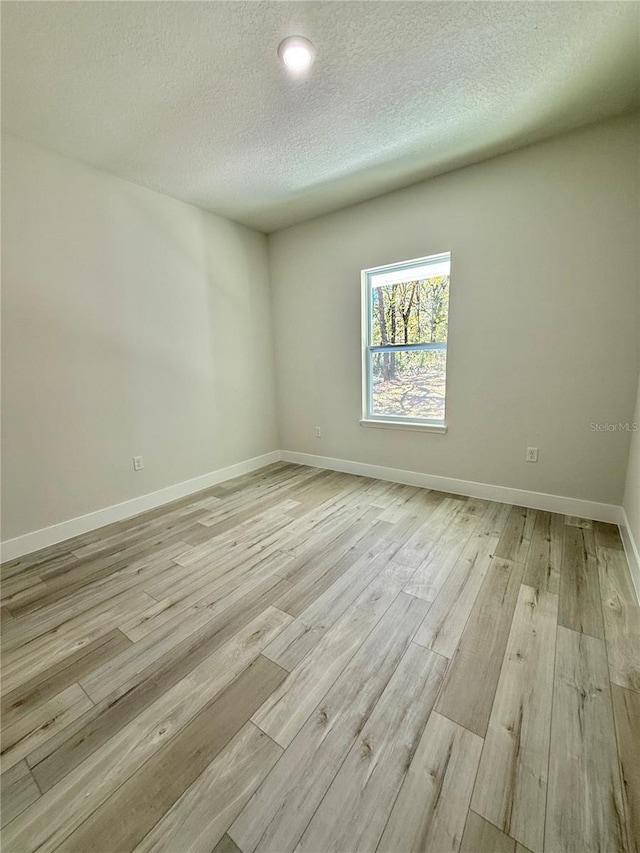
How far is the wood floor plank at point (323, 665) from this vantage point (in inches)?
43.7

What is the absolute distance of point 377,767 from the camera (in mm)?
971

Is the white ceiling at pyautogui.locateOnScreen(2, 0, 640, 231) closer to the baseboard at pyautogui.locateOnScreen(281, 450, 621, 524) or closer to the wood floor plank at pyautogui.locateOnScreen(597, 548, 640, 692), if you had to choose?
the baseboard at pyautogui.locateOnScreen(281, 450, 621, 524)

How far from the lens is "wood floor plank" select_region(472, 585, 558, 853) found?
2.82 ft

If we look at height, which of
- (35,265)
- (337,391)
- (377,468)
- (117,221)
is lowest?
(377,468)

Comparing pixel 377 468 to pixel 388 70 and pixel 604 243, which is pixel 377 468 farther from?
pixel 388 70

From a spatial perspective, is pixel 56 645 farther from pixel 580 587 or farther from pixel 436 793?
pixel 580 587

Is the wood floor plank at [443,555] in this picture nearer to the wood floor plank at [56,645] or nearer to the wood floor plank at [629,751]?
the wood floor plank at [629,751]

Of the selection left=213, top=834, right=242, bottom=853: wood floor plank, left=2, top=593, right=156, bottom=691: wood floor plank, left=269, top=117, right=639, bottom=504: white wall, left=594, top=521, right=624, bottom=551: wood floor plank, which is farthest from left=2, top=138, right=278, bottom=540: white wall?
left=594, top=521, right=624, bottom=551: wood floor plank

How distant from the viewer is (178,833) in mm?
841

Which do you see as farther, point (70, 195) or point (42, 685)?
point (70, 195)

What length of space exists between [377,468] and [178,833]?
2.81 meters

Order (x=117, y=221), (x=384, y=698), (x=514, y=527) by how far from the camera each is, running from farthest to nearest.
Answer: (x=117, y=221) < (x=514, y=527) < (x=384, y=698)

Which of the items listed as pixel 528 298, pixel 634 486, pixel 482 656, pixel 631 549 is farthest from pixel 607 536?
pixel 528 298

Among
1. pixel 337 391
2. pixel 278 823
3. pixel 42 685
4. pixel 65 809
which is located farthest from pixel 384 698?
pixel 337 391
